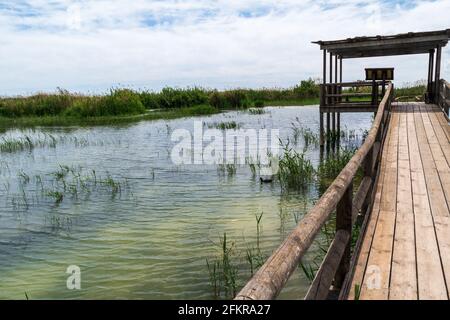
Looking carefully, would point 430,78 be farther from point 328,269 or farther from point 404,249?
point 328,269

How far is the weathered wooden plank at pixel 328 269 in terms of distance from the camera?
259 centimetres

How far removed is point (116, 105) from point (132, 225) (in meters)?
27.3

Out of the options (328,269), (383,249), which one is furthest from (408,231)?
(328,269)

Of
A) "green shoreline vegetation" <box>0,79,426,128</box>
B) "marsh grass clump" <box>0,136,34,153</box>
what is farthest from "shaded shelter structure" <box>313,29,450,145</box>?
"green shoreline vegetation" <box>0,79,426,128</box>

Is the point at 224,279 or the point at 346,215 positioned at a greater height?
the point at 346,215

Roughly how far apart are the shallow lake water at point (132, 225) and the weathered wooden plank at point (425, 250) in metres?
1.63

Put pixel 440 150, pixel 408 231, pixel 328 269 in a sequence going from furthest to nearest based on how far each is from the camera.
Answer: pixel 440 150
pixel 408 231
pixel 328 269

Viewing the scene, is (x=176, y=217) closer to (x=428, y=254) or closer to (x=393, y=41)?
(x=428, y=254)

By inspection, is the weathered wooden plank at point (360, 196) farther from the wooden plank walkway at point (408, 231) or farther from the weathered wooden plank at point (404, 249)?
the weathered wooden plank at point (404, 249)

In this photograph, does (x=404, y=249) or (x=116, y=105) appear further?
(x=116, y=105)

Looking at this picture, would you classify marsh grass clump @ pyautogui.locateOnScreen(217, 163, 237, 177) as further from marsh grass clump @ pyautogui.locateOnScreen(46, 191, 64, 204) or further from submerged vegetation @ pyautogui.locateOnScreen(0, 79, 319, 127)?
submerged vegetation @ pyautogui.locateOnScreen(0, 79, 319, 127)

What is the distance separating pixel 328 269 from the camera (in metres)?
2.85

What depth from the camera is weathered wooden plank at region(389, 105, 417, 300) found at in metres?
3.08
